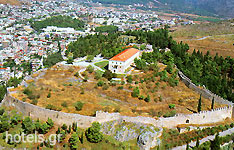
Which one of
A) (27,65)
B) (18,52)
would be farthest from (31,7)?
(27,65)

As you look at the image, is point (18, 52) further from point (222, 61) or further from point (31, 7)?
point (31, 7)

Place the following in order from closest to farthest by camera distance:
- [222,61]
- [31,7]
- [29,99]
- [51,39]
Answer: [29,99] < [222,61] < [51,39] < [31,7]

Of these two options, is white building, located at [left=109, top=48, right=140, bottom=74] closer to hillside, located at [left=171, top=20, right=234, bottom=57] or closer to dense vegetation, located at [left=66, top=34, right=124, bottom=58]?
dense vegetation, located at [left=66, top=34, right=124, bottom=58]

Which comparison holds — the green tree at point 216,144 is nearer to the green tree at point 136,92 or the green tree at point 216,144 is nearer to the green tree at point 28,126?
the green tree at point 136,92

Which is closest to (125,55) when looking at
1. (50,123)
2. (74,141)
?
(50,123)

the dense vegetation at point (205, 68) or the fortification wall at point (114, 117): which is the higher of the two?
the dense vegetation at point (205, 68)

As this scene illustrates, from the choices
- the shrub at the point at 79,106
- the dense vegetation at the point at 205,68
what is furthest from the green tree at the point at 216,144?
the dense vegetation at the point at 205,68
